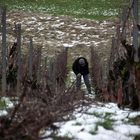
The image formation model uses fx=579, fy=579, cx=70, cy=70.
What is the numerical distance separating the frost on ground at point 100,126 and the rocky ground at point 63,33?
22.7m

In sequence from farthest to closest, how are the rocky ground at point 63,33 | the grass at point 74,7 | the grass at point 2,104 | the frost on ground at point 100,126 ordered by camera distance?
the grass at point 74,7, the rocky ground at point 63,33, the grass at point 2,104, the frost on ground at point 100,126

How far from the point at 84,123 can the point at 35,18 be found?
33.9 m

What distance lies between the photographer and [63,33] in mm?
36875

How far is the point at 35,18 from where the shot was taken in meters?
40.3

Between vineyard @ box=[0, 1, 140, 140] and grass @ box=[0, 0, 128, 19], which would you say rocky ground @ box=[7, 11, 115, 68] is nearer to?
vineyard @ box=[0, 1, 140, 140]

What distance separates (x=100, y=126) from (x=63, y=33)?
30.4 meters

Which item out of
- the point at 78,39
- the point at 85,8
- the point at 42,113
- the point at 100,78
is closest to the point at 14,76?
the point at 100,78

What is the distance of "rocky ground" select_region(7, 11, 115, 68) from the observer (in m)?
33.0

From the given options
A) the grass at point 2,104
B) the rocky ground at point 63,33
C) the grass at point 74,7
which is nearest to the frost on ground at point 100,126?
the grass at point 2,104

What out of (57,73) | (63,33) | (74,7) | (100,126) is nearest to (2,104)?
(100,126)

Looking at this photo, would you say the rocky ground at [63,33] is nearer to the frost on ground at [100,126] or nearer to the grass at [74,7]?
the grass at [74,7]

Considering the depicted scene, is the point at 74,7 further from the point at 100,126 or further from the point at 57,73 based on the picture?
the point at 100,126

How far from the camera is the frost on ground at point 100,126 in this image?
605cm

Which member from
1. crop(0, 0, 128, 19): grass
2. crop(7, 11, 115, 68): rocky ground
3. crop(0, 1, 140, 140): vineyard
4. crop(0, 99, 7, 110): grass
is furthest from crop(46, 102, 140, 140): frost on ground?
crop(0, 0, 128, 19): grass
